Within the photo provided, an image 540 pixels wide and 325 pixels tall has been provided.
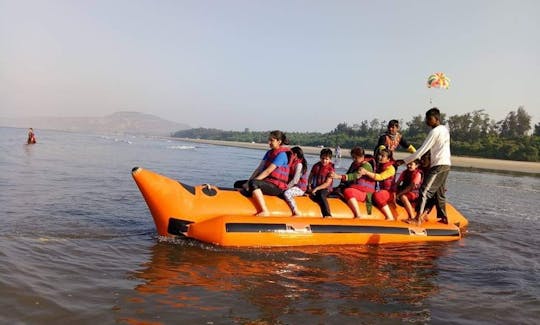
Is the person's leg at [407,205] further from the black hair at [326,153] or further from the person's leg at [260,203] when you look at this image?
the person's leg at [260,203]

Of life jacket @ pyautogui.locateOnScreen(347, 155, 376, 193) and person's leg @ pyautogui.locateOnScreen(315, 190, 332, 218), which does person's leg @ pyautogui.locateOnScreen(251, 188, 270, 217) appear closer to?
person's leg @ pyautogui.locateOnScreen(315, 190, 332, 218)

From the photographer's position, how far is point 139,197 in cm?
990

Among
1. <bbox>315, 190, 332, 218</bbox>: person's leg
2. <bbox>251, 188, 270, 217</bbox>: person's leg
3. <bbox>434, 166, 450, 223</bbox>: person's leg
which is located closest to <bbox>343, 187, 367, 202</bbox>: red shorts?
<bbox>315, 190, 332, 218</bbox>: person's leg

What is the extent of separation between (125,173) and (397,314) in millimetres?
12536

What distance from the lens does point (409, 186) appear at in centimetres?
721

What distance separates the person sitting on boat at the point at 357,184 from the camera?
269 inches

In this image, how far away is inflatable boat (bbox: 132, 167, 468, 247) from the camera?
578cm

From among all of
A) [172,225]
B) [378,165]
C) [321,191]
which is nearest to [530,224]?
[378,165]

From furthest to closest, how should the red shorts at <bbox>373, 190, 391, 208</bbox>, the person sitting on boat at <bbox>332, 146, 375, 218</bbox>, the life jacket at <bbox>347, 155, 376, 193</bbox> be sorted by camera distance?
the red shorts at <bbox>373, 190, 391, 208</bbox>, the life jacket at <bbox>347, 155, 376, 193</bbox>, the person sitting on boat at <bbox>332, 146, 375, 218</bbox>

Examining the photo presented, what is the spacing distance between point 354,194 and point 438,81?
3402 millimetres

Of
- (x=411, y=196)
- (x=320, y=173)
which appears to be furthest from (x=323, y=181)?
(x=411, y=196)

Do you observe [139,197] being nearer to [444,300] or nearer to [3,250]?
[3,250]

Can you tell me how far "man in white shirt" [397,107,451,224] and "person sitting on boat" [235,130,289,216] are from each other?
1.99m

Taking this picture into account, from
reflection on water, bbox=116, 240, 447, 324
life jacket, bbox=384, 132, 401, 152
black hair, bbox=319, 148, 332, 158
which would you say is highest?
life jacket, bbox=384, 132, 401, 152
